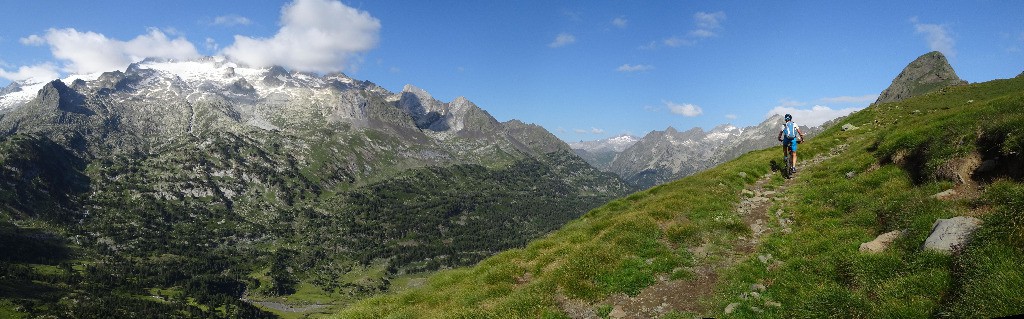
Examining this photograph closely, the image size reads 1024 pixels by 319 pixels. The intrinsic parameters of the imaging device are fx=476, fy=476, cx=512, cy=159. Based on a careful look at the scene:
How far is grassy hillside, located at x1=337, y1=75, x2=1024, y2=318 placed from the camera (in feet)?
39.2

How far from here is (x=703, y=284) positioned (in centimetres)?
1747

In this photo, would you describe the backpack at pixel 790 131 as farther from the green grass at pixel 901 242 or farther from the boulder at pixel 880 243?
the boulder at pixel 880 243

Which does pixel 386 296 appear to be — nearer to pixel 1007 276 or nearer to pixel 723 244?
pixel 723 244

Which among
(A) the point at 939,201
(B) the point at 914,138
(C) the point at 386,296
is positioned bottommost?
(C) the point at 386,296

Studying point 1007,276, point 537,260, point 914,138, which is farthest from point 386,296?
point 914,138

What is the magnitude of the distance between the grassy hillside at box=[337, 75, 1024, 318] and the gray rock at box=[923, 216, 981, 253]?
42 centimetres

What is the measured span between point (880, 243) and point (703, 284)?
18.8 ft

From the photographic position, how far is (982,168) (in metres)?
17.9

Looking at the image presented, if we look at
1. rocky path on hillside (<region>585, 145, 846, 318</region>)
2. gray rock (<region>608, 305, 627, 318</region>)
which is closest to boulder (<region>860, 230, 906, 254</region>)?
rocky path on hillside (<region>585, 145, 846, 318</region>)

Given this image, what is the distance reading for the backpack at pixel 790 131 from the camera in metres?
34.0

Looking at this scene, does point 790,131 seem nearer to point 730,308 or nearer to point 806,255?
point 806,255

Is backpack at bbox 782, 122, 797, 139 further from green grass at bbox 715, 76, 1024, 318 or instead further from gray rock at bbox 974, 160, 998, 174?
gray rock at bbox 974, 160, 998, 174

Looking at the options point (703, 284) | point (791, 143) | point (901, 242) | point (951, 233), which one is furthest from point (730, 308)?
point (791, 143)

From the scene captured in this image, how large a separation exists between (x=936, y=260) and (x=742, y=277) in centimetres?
534
